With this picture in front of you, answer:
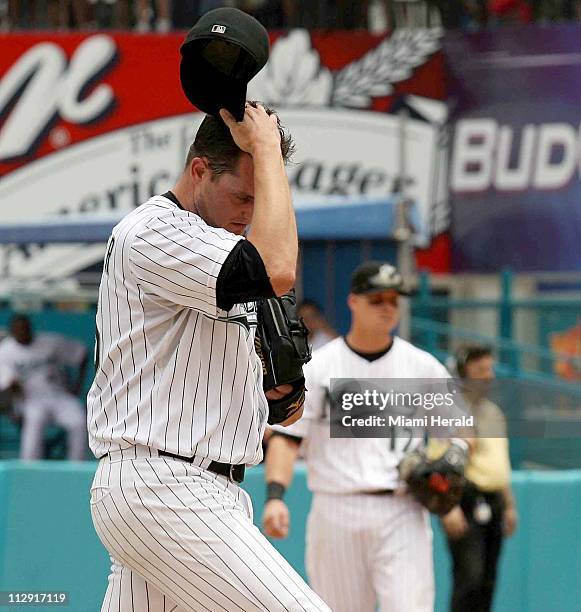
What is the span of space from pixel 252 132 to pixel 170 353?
553 millimetres

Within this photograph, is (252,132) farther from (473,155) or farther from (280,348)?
(473,155)

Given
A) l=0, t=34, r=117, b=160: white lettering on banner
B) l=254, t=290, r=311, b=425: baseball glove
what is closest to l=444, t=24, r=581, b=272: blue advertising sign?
l=0, t=34, r=117, b=160: white lettering on banner

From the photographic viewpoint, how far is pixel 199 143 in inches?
127

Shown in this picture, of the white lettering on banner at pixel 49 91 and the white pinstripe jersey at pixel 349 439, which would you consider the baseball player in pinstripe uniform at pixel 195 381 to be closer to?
the white pinstripe jersey at pixel 349 439

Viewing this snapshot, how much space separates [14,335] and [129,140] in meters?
5.10

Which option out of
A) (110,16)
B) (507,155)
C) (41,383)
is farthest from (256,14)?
(41,383)

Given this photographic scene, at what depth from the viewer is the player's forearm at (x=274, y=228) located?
297 centimetres

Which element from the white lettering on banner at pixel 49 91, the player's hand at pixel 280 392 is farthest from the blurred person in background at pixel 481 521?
the white lettering on banner at pixel 49 91

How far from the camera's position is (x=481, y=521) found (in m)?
6.29

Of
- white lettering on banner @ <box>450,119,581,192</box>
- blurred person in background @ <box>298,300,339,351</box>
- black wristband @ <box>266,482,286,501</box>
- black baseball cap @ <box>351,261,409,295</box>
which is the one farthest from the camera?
white lettering on banner @ <box>450,119,581,192</box>

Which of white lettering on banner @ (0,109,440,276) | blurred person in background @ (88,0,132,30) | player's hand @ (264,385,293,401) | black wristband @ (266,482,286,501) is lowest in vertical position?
black wristband @ (266,482,286,501)

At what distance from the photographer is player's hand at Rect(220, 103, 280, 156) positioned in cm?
309

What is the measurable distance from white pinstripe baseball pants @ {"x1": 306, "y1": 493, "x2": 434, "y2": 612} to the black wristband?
269 millimetres

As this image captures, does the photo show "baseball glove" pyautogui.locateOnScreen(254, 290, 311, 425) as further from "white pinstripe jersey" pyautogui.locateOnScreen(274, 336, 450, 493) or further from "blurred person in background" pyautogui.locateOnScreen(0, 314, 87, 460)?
"blurred person in background" pyautogui.locateOnScreen(0, 314, 87, 460)
